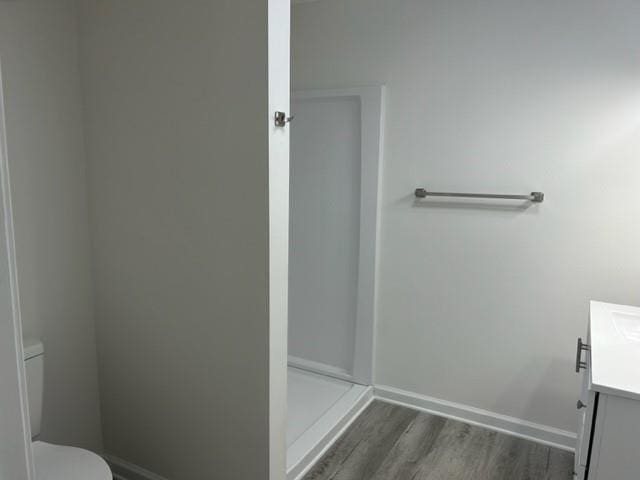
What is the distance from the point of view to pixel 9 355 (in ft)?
2.42

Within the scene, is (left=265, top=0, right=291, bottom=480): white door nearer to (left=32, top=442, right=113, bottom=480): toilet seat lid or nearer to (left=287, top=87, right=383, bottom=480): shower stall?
(left=32, top=442, right=113, bottom=480): toilet seat lid

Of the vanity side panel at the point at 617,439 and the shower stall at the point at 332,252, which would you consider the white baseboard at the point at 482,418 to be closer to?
the shower stall at the point at 332,252

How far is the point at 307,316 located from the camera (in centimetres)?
312

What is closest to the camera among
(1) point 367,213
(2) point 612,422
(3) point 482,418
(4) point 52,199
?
(2) point 612,422

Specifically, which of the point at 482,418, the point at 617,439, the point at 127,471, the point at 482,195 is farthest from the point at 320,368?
the point at 617,439

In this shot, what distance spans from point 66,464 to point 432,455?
5.29 feet

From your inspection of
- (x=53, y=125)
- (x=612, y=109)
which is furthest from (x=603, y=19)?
(x=53, y=125)

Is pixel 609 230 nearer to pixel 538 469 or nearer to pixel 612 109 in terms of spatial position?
pixel 612 109

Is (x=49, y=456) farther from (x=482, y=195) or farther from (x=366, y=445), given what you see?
(x=482, y=195)

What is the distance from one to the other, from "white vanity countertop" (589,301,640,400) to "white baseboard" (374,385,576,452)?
30.7 inches

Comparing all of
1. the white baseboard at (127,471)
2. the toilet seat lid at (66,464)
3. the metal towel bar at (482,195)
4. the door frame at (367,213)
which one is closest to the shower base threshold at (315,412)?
the door frame at (367,213)

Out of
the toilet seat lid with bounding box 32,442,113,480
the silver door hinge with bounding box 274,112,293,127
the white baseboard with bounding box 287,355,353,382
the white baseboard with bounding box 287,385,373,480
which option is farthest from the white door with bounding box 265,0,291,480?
the white baseboard with bounding box 287,355,353,382

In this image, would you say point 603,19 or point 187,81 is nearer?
point 187,81

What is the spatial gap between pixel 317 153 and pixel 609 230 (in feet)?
5.22
